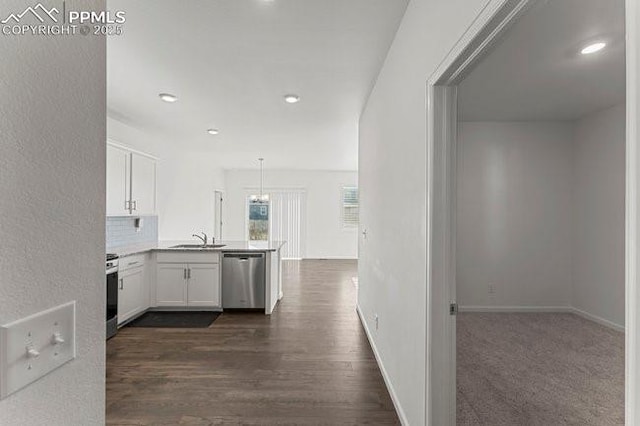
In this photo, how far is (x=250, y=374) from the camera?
2797mm

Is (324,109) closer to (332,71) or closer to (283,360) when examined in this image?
(332,71)

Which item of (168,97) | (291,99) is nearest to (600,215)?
(291,99)

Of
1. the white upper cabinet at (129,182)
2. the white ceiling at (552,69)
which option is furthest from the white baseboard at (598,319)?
the white upper cabinet at (129,182)

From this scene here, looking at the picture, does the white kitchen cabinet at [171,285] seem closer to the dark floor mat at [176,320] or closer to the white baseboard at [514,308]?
the dark floor mat at [176,320]

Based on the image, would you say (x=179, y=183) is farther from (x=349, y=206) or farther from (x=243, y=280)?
(x=349, y=206)

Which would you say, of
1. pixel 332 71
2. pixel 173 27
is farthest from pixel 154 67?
pixel 332 71

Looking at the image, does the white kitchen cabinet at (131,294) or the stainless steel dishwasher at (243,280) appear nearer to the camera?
the white kitchen cabinet at (131,294)

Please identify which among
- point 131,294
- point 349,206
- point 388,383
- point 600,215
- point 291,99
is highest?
point 291,99

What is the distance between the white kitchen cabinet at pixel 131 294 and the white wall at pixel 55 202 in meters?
3.56

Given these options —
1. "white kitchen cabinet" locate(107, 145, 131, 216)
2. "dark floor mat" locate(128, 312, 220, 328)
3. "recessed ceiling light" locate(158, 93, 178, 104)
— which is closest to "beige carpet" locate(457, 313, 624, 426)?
"dark floor mat" locate(128, 312, 220, 328)

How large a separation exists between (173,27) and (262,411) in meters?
2.72

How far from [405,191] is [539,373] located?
2204mm

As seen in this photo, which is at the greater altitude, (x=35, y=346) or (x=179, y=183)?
(x=179, y=183)

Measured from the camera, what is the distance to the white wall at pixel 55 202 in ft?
1.87
